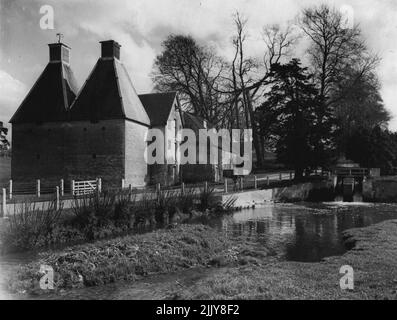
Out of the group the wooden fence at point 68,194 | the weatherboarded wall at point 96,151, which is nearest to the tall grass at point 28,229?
the wooden fence at point 68,194

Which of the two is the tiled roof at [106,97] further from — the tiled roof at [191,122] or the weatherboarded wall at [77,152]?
the tiled roof at [191,122]

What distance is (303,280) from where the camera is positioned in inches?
347

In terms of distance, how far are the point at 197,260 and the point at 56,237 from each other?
529cm

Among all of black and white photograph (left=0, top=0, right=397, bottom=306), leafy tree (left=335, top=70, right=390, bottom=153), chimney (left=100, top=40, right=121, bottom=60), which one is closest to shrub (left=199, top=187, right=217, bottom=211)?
black and white photograph (left=0, top=0, right=397, bottom=306)

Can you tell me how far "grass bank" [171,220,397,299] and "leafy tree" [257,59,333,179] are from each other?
80.2 ft

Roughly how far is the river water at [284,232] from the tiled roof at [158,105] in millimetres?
12044

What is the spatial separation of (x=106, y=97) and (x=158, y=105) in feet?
22.5

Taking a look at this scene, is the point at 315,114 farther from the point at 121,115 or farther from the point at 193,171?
Answer: the point at 121,115

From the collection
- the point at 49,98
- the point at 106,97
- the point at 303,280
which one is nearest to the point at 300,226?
the point at 303,280

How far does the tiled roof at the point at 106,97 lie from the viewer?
2972 cm

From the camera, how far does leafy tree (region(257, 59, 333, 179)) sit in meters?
35.9

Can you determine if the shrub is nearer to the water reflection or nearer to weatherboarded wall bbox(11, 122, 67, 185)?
the water reflection

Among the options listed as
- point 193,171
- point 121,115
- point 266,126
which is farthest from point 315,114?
point 121,115

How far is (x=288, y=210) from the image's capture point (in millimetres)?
27016
